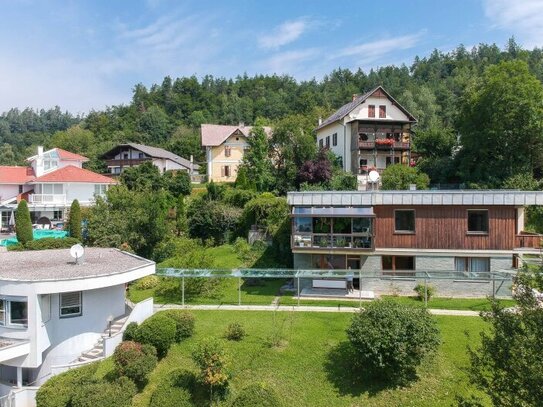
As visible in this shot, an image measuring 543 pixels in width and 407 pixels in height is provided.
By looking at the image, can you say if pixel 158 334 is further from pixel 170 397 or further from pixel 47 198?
pixel 47 198

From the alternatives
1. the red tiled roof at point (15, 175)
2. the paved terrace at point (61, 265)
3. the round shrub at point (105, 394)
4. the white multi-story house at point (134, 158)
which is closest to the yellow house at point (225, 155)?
the white multi-story house at point (134, 158)

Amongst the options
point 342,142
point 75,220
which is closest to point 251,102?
point 342,142

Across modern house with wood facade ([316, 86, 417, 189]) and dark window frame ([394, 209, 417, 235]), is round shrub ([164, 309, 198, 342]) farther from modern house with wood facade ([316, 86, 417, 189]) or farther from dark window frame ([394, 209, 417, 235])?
modern house with wood facade ([316, 86, 417, 189])

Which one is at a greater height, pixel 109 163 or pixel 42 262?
pixel 109 163

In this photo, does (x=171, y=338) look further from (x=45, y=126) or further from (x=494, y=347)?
(x=45, y=126)

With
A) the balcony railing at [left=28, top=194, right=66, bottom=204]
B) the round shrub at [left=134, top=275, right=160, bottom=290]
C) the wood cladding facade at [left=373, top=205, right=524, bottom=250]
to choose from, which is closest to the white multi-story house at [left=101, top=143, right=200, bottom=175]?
the balcony railing at [left=28, top=194, right=66, bottom=204]

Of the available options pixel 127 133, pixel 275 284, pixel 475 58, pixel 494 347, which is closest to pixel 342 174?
pixel 275 284

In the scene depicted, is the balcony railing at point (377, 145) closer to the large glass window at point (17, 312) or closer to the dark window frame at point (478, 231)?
the dark window frame at point (478, 231)
